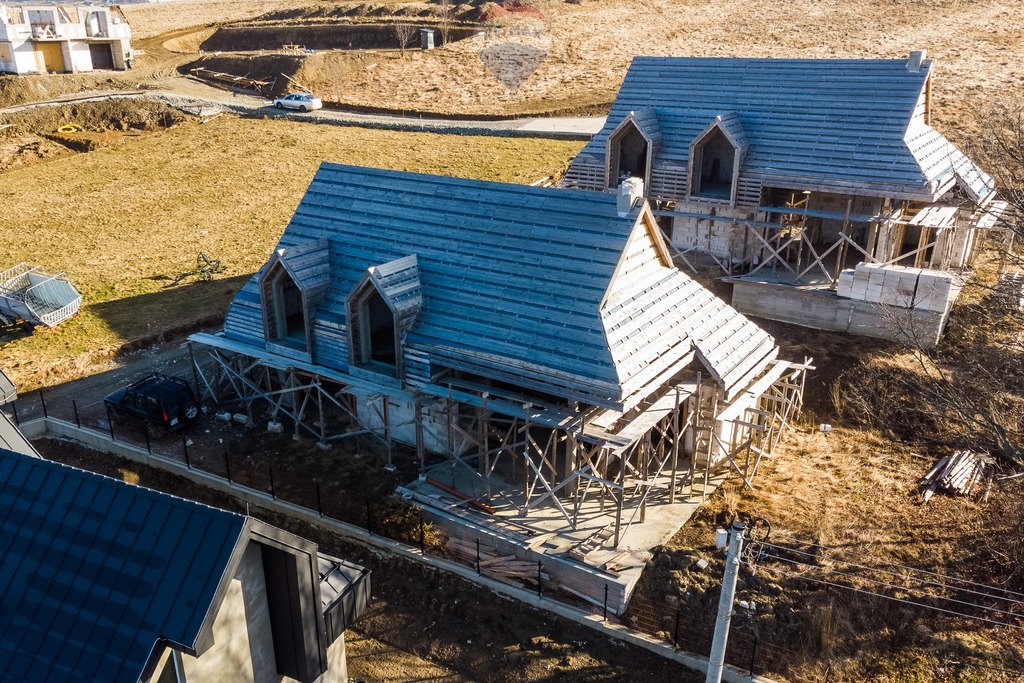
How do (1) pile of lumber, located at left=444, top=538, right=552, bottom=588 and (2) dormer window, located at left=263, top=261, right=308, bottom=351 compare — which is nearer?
(1) pile of lumber, located at left=444, top=538, right=552, bottom=588

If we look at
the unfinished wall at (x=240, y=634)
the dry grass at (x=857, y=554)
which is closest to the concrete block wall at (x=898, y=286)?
the dry grass at (x=857, y=554)

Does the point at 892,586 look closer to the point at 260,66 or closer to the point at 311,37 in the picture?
the point at 260,66

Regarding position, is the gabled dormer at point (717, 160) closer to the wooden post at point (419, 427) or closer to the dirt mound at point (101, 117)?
the wooden post at point (419, 427)

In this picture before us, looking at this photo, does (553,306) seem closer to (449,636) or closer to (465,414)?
(465,414)

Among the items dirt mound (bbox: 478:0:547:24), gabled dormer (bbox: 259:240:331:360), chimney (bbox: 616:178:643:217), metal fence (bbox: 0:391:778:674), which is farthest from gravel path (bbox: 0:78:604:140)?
metal fence (bbox: 0:391:778:674)

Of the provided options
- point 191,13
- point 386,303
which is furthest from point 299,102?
point 191,13

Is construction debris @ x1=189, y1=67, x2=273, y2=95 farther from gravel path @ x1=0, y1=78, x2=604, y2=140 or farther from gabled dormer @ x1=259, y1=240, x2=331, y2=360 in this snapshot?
gabled dormer @ x1=259, y1=240, x2=331, y2=360

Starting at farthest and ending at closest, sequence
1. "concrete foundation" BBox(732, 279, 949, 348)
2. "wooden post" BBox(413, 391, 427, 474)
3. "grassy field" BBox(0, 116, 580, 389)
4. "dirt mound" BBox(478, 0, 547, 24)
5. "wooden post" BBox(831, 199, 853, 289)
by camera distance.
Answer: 1. "dirt mound" BBox(478, 0, 547, 24)
2. "grassy field" BBox(0, 116, 580, 389)
3. "wooden post" BBox(831, 199, 853, 289)
4. "concrete foundation" BBox(732, 279, 949, 348)
5. "wooden post" BBox(413, 391, 427, 474)
